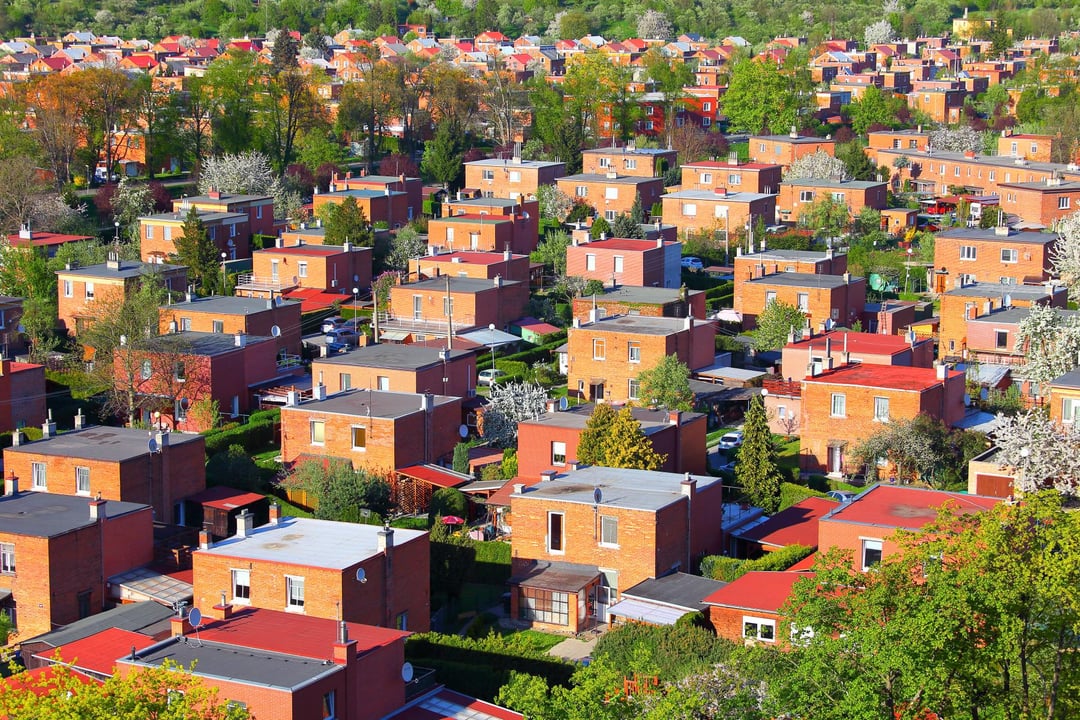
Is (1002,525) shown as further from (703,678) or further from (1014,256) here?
(1014,256)

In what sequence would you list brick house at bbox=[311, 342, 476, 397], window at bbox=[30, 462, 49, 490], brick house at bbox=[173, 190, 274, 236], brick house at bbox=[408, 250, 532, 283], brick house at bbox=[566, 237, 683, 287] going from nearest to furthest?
window at bbox=[30, 462, 49, 490] < brick house at bbox=[311, 342, 476, 397] < brick house at bbox=[408, 250, 532, 283] < brick house at bbox=[566, 237, 683, 287] < brick house at bbox=[173, 190, 274, 236]

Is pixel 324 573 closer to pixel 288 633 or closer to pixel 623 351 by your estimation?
pixel 288 633

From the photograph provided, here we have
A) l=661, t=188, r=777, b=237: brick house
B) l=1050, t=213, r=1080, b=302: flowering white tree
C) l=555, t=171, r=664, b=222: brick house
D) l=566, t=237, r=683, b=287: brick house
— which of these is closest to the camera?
l=1050, t=213, r=1080, b=302: flowering white tree

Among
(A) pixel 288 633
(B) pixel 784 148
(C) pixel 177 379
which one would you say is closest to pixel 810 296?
(C) pixel 177 379

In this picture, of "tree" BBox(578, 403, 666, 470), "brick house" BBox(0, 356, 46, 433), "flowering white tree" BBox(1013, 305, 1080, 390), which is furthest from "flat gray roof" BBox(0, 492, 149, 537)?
"flowering white tree" BBox(1013, 305, 1080, 390)

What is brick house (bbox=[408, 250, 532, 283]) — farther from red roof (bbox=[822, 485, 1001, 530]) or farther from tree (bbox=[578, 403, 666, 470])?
red roof (bbox=[822, 485, 1001, 530])

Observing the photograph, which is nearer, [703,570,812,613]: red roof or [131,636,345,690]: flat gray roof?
[131,636,345,690]: flat gray roof
